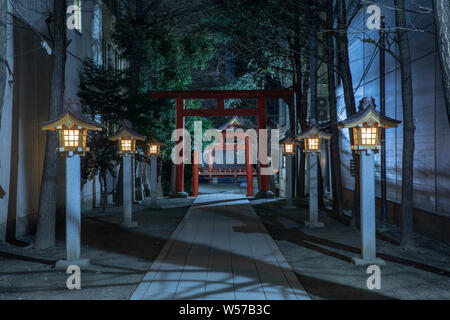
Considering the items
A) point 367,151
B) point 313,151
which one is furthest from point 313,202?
point 367,151

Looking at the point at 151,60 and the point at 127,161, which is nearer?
the point at 127,161

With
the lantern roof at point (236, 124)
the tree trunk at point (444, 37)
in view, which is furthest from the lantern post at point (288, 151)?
the tree trunk at point (444, 37)

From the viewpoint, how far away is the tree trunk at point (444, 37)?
6695 millimetres

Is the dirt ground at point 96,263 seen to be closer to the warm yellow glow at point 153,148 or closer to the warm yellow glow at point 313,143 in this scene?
the warm yellow glow at point 153,148

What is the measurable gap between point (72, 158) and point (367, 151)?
5.78m

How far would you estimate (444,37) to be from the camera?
22.2 feet

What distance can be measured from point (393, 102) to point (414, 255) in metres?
6.18

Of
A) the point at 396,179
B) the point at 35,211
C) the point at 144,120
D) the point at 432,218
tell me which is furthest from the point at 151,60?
the point at 432,218

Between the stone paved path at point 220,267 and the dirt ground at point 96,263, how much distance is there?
362mm

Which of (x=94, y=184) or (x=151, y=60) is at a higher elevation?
(x=151, y=60)

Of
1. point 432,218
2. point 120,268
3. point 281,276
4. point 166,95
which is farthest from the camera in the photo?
point 166,95

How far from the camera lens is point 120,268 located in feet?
26.8

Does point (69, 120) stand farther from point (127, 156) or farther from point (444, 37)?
point (444, 37)

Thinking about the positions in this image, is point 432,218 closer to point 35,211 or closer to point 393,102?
point 393,102
